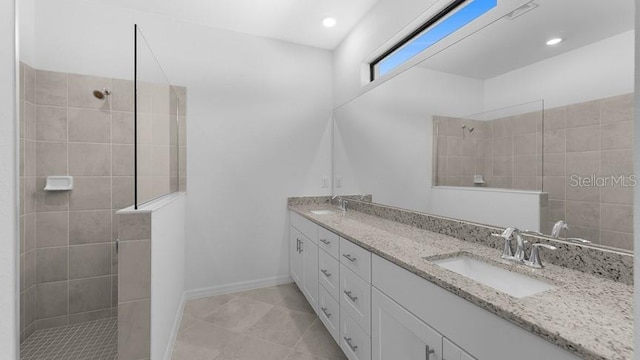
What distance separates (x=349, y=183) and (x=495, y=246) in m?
1.59

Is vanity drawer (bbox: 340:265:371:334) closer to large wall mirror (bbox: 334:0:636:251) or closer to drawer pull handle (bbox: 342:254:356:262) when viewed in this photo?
drawer pull handle (bbox: 342:254:356:262)

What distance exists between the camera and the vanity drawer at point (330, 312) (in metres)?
1.72

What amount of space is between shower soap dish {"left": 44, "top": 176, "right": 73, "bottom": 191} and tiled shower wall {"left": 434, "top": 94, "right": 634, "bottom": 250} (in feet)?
9.45

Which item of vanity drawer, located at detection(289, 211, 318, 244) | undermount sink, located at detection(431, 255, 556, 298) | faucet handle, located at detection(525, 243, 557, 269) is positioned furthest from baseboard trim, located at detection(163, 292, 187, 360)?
faucet handle, located at detection(525, 243, 557, 269)

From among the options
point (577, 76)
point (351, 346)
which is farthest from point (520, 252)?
point (351, 346)

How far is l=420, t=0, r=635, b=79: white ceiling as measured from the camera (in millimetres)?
974

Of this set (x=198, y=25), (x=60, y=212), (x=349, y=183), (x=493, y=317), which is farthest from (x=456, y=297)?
(x=198, y=25)

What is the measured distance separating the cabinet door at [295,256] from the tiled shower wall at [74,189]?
3.86 ft

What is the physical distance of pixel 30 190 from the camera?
1.91 meters

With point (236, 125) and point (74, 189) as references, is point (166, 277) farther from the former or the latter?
point (236, 125)

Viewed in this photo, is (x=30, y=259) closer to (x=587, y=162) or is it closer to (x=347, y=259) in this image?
(x=347, y=259)

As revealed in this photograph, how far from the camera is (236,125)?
267 cm

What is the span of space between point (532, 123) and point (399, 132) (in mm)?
986

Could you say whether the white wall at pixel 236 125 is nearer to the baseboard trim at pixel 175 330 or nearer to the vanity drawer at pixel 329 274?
the baseboard trim at pixel 175 330
